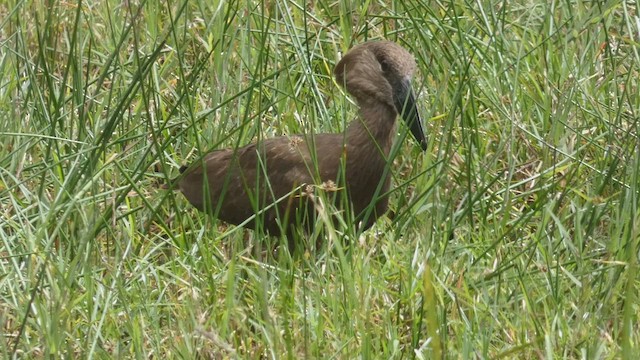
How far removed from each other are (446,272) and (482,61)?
4.66 feet

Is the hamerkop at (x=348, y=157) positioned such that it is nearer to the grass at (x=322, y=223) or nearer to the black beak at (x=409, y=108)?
the black beak at (x=409, y=108)

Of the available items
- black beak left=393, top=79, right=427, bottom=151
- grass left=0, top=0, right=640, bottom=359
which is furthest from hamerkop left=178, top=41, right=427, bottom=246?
grass left=0, top=0, right=640, bottom=359

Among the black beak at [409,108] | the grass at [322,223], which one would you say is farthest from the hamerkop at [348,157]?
the grass at [322,223]

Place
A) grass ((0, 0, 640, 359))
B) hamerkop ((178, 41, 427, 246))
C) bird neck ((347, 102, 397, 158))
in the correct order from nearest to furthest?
1. grass ((0, 0, 640, 359))
2. hamerkop ((178, 41, 427, 246))
3. bird neck ((347, 102, 397, 158))

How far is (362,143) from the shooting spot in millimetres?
5668

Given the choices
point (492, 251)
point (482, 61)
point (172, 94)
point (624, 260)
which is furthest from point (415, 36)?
point (624, 260)

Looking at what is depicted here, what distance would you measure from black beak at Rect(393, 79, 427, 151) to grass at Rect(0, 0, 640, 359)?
0.08 metres

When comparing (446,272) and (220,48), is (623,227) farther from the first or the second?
(220,48)

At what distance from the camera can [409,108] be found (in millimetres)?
5645

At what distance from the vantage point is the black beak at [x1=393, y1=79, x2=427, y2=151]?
216 inches

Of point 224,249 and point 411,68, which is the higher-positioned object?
point 411,68

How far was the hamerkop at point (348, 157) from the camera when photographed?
5.48m

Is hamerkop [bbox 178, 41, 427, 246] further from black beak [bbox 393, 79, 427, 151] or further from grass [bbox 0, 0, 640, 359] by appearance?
grass [bbox 0, 0, 640, 359]

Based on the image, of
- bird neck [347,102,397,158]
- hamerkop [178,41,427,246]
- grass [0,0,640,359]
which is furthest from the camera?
bird neck [347,102,397,158]
